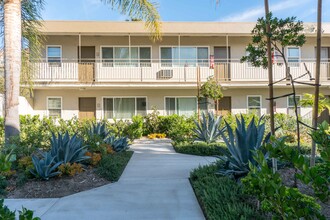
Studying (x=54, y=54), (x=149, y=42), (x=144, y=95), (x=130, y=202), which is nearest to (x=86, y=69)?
(x=54, y=54)

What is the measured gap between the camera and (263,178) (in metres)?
1.88

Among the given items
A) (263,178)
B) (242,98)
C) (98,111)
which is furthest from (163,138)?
(263,178)

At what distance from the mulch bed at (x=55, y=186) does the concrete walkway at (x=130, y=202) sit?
0.26m

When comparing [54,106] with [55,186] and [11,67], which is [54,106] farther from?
[55,186]

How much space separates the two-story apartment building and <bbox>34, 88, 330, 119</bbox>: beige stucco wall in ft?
0.19

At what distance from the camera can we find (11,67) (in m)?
7.83

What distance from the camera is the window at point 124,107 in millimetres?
18016

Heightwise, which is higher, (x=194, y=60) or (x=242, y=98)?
(x=194, y=60)

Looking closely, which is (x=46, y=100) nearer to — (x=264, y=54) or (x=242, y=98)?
(x=242, y=98)

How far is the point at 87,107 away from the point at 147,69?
16.6 feet

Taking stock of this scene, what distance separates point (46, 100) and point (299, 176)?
18.1m

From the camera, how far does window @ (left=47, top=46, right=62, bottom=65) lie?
17.6 m

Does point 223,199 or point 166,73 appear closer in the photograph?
point 223,199

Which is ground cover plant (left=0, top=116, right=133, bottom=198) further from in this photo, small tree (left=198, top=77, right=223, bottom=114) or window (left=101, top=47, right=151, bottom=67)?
window (left=101, top=47, right=151, bottom=67)
